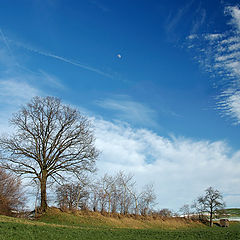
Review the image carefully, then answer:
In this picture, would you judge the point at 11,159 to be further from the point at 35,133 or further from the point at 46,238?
the point at 46,238

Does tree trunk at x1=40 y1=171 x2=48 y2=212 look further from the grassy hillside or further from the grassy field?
the grassy field

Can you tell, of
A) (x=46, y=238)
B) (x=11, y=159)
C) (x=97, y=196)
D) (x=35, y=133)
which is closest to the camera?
(x=46, y=238)

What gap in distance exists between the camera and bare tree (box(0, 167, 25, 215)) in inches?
1185

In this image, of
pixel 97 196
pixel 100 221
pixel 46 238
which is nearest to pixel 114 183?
pixel 97 196

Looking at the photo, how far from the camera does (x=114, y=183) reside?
39938mm

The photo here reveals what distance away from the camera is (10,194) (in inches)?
1297

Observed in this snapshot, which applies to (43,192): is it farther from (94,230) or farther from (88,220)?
(94,230)

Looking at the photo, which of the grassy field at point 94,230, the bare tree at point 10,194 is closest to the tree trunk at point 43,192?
the grassy field at point 94,230

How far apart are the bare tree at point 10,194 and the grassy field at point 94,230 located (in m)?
6.70

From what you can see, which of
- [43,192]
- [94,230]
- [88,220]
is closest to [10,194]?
[43,192]

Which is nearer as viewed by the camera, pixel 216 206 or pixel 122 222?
pixel 122 222

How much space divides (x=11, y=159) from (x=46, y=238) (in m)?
16.2

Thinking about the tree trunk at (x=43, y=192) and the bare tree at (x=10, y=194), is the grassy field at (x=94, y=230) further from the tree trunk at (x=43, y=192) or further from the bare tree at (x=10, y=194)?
the bare tree at (x=10, y=194)

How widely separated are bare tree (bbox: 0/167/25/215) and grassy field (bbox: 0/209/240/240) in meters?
6.70
